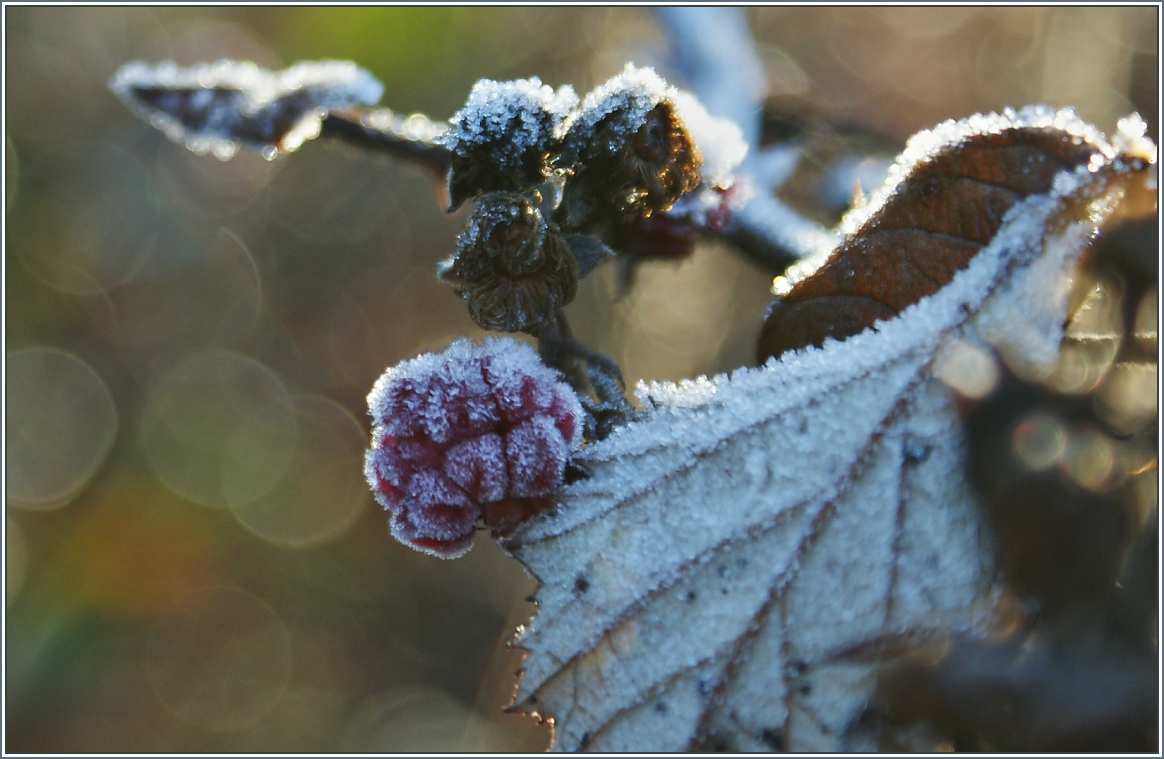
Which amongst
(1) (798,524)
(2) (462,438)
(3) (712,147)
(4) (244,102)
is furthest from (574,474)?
(4) (244,102)

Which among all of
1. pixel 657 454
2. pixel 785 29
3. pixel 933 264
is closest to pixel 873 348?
pixel 933 264

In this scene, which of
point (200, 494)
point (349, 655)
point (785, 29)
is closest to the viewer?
point (200, 494)

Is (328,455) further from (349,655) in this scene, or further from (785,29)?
(785,29)

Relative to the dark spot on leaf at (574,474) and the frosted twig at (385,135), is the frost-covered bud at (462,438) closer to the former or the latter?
the dark spot on leaf at (574,474)

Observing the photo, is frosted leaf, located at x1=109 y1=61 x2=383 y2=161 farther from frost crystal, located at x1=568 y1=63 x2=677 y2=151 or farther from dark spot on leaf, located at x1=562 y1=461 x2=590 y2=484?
dark spot on leaf, located at x1=562 y1=461 x2=590 y2=484

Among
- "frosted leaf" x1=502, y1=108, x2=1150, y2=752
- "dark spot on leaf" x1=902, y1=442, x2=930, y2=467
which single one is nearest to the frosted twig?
"frosted leaf" x1=502, y1=108, x2=1150, y2=752

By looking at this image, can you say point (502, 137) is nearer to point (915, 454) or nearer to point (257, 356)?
point (915, 454)

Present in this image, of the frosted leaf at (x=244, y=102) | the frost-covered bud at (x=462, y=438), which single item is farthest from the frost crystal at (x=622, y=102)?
the frosted leaf at (x=244, y=102)
